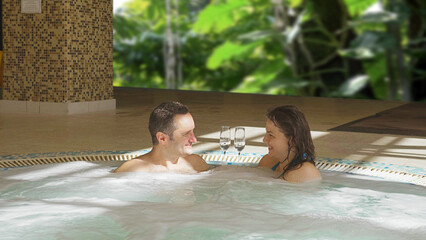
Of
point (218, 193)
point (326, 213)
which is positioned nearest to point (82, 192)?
point (218, 193)

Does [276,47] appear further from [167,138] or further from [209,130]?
[167,138]

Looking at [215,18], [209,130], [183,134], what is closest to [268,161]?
[183,134]

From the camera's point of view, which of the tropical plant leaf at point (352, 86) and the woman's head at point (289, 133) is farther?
the tropical plant leaf at point (352, 86)

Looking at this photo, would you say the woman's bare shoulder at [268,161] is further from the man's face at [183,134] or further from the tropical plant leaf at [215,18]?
the tropical plant leaf at [215,18]

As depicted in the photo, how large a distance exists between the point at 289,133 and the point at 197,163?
0.89 meters

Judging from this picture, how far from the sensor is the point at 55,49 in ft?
29.1

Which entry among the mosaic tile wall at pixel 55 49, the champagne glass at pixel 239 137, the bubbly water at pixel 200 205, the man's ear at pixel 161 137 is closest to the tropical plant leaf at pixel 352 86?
the mosaic tile wall at pixel 55 49

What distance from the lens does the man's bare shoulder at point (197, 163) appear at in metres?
4.52

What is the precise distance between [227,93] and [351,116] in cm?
441

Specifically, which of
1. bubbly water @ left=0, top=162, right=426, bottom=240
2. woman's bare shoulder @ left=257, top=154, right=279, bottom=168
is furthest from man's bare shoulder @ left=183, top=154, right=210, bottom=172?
woman's bare shoulder @ left=257, top=154, right=279, bottom=168

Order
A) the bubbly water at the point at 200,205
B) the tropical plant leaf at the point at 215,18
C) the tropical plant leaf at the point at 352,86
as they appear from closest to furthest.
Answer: the bubbly water at the point at 200,205 → the tropical plant leaf at the point at 352,86 → the tropical plant leaf at the point at 215,18

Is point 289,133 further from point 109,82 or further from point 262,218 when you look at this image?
point 109,82

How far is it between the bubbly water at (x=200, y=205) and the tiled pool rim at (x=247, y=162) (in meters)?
0.15

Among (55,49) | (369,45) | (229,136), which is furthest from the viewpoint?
(369,45)
